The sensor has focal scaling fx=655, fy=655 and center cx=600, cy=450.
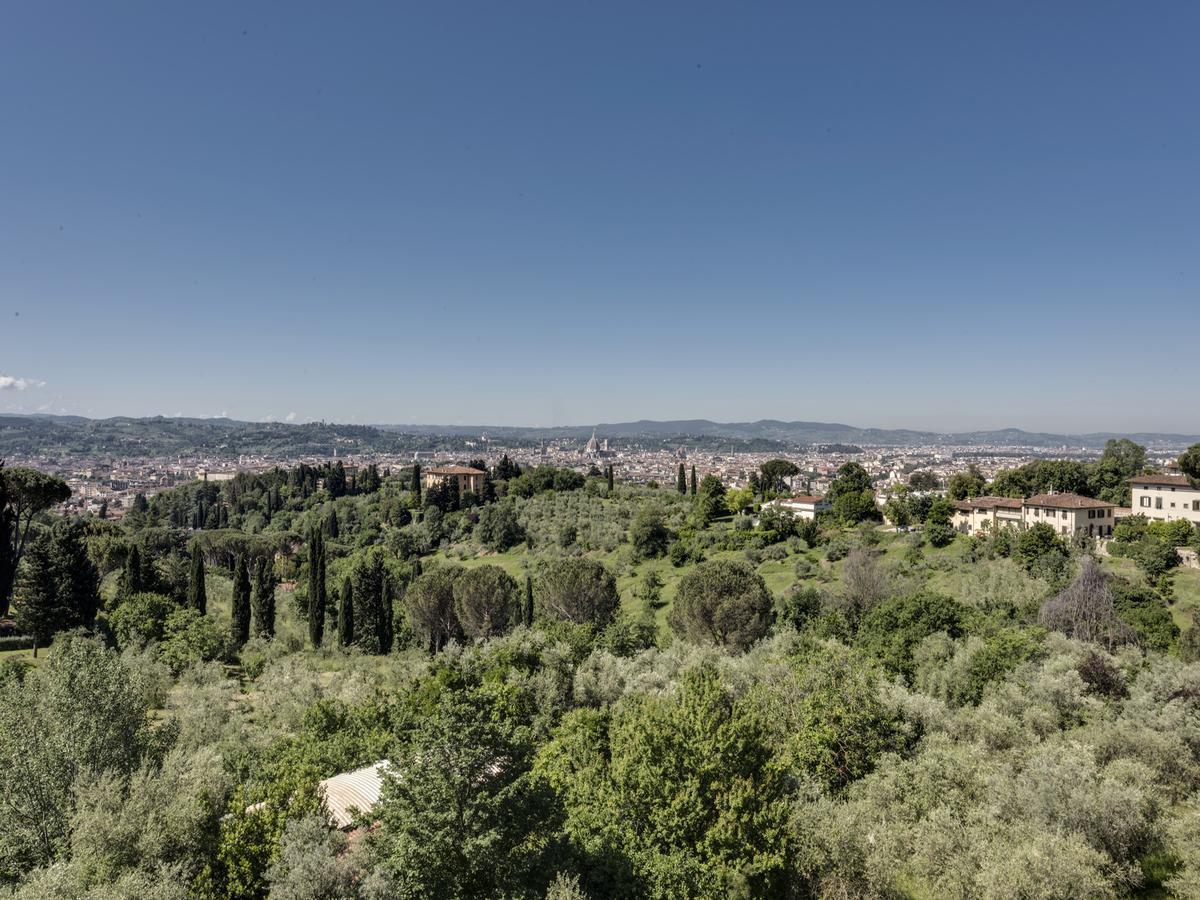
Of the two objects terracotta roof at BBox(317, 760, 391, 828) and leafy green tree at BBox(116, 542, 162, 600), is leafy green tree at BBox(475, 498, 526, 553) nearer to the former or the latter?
leafy green tree at BBox(116, 542, 162, 600)

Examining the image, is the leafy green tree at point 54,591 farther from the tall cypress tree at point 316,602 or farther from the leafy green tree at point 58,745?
the leafy green tree at point 58,745

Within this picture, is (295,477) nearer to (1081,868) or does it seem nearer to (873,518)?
(873,518)

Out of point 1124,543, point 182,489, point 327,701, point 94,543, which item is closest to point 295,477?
point 182,489

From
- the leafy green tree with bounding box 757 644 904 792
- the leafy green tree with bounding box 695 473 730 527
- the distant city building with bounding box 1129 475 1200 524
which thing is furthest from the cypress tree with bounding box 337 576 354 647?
the distant city building with bounding box 1129 475 1200 524

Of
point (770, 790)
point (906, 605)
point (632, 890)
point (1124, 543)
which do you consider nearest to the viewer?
point (632, 890)

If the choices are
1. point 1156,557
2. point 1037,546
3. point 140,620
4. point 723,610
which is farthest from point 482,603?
point 1156,557
